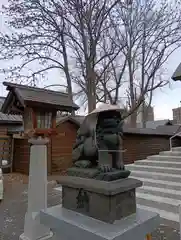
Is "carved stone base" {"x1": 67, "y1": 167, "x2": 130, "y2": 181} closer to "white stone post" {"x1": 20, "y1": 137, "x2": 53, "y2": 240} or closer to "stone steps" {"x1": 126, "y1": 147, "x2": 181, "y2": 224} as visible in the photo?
"white stone post" {"x1": 20, "y1": 137, "x2": 53, "y2": 240}

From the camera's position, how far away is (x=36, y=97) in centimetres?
255

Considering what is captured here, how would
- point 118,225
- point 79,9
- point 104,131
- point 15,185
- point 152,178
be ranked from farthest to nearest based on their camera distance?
point 79,9 → point 15,185 → point 152,178 → point 104,131 → point 118,225

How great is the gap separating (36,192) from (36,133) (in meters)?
0.77

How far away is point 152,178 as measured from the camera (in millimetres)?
5082

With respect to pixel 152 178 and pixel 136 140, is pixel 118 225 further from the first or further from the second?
pixel 136 140

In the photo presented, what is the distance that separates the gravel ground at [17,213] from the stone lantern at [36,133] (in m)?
0.94

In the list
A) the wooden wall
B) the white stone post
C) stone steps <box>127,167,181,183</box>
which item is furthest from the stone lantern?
the wooden wall

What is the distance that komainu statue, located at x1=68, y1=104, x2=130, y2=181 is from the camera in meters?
1.37

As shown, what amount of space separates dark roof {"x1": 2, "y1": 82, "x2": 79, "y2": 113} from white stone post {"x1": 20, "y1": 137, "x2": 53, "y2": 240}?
0.51 meters

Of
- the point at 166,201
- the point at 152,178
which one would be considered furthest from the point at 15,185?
the point at 166,201

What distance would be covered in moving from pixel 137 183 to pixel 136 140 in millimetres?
9864

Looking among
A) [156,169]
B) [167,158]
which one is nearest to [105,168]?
[156,169]

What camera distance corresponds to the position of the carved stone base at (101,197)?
3.97 feet

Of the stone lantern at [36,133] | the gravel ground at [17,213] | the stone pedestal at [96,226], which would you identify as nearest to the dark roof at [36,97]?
the stone lantern at [36,133]
